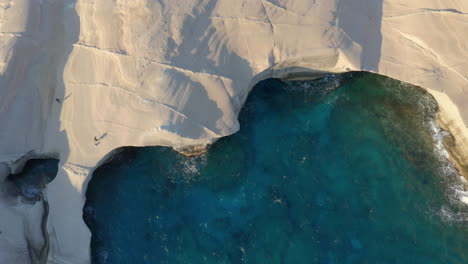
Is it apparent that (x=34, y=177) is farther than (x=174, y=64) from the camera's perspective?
Yes

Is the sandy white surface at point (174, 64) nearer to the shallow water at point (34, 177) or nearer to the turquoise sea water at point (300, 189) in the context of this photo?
the shallow water at point (34, 177)

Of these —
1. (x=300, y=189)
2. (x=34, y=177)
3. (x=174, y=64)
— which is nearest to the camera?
(x=174, y=64)

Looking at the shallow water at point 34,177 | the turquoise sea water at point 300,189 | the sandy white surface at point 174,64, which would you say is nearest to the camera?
the sandy white surface at point 174,64

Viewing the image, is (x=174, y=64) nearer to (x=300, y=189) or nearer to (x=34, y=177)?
(x=300, y=189)

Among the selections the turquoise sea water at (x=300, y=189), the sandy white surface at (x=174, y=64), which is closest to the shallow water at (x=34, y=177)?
the sandy white surface at (x=174, y=64)

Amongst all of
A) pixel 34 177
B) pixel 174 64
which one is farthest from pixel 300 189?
pixel 34 177
